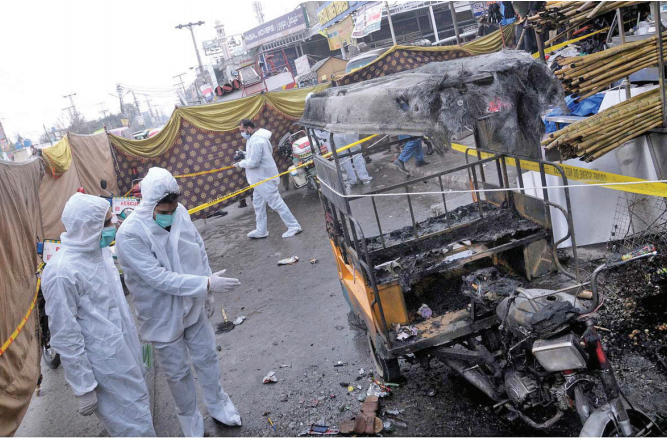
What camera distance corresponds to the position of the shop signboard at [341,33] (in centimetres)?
2338

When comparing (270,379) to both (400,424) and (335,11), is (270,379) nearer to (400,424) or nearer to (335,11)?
(400,424)

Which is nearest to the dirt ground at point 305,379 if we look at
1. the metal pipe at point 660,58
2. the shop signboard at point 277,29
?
the metal pipe at point 660,58

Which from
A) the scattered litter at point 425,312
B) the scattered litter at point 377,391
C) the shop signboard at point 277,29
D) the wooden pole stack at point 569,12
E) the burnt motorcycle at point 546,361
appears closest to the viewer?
the burnt motorcycle at point 546,361

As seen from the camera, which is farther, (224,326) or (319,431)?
(224,326)

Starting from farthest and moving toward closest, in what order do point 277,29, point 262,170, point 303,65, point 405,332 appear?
point 277,29 < point 303,65 < point 262,170 < point 405,332

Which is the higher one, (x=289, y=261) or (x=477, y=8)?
(x=477, y=8)

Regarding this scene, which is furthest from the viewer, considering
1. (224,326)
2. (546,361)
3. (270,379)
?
(224,326)

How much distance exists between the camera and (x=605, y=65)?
4199 millimetres

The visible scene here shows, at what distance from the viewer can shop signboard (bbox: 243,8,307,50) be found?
3034 centimetres

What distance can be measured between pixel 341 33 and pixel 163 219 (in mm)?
23004

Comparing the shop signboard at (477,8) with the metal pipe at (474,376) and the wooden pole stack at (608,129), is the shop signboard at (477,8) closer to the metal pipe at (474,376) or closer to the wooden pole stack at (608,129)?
the wooden pole stack at (608,129)

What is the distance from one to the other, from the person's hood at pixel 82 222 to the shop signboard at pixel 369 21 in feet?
51.0

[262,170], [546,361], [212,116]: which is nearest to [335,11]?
[212,116]

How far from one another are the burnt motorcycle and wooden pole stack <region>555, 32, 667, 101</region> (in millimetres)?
2060
